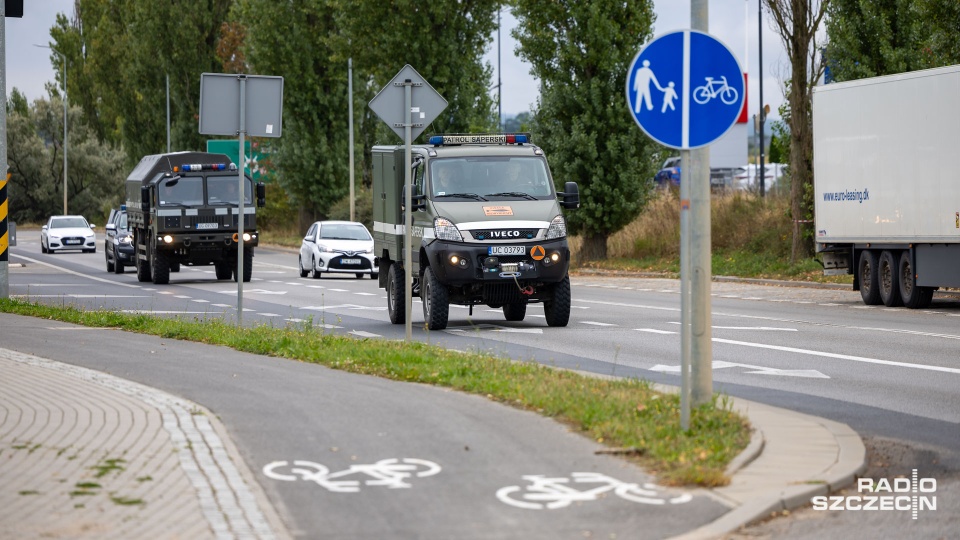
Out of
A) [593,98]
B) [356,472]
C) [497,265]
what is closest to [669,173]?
[593,98]

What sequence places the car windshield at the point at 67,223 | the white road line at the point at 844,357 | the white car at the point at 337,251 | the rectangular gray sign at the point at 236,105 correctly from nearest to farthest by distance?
the white road line at the point at 844,357 → the rectangular gray sign at the point at 236,105 → the white car at the point at 337,251 → the car windshield at the point at 67,223

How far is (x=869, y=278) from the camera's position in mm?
26438

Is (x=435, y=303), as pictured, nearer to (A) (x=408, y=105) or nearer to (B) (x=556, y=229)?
(B) (x=556, y=229)

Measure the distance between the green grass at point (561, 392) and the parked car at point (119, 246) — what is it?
25250 mm

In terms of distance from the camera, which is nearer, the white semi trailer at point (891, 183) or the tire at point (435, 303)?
the tire at point (435, 303)

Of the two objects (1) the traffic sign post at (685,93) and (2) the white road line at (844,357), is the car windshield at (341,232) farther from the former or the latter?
(1) the traffic sign post at (685,93)

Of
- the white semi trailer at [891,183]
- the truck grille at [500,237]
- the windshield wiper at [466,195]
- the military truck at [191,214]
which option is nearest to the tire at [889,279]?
the white semi trailer at [891,183]

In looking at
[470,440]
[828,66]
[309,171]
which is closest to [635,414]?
[470,440]

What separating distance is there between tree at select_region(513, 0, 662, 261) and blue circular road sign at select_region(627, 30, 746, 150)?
3255 cm

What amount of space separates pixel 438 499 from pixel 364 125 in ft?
190

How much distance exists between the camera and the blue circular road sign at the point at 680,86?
31.3 feet

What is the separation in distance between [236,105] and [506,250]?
410 centimetres

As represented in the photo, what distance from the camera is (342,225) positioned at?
41.0m

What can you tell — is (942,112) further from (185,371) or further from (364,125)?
(364,125)
